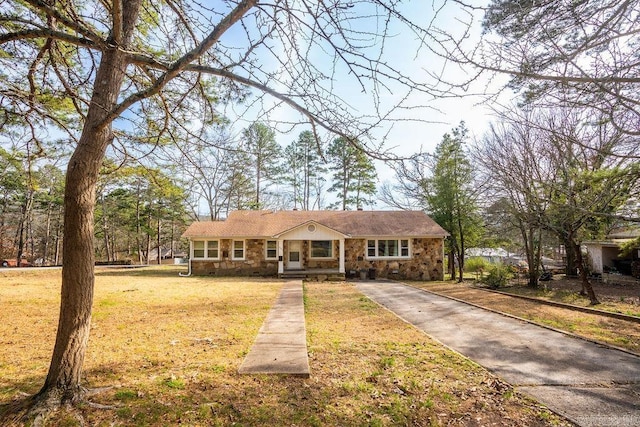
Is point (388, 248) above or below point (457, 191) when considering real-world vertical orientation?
below

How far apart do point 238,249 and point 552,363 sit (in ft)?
57.8

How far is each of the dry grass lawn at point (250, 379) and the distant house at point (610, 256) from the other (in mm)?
20539

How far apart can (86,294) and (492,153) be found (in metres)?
15.6

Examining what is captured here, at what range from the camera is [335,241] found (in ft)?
67.7

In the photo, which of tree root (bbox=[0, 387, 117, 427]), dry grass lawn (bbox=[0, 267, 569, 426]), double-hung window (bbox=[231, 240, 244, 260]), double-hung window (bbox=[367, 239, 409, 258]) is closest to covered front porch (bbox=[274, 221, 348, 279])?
double-hung window (bbox=[367, 239, 409, 258])

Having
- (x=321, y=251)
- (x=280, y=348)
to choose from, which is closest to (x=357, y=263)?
(x=321, y=251)

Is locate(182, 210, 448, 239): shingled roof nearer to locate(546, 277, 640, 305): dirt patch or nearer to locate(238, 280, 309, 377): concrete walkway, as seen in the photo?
locate(546, 277, 640, 305): dirt patch

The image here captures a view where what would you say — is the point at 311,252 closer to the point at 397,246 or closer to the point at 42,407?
the point at 397,246

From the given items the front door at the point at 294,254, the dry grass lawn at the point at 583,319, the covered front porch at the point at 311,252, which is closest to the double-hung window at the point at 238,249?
the covered front porch at the point at 311,252

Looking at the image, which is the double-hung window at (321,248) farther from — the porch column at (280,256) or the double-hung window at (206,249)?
the double-hung window at (206,249)

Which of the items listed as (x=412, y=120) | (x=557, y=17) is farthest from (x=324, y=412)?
(x=557, y=17)

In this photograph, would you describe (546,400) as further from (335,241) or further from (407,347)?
(335,241)

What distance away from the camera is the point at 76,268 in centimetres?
314

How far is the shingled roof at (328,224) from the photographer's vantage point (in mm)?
19906
